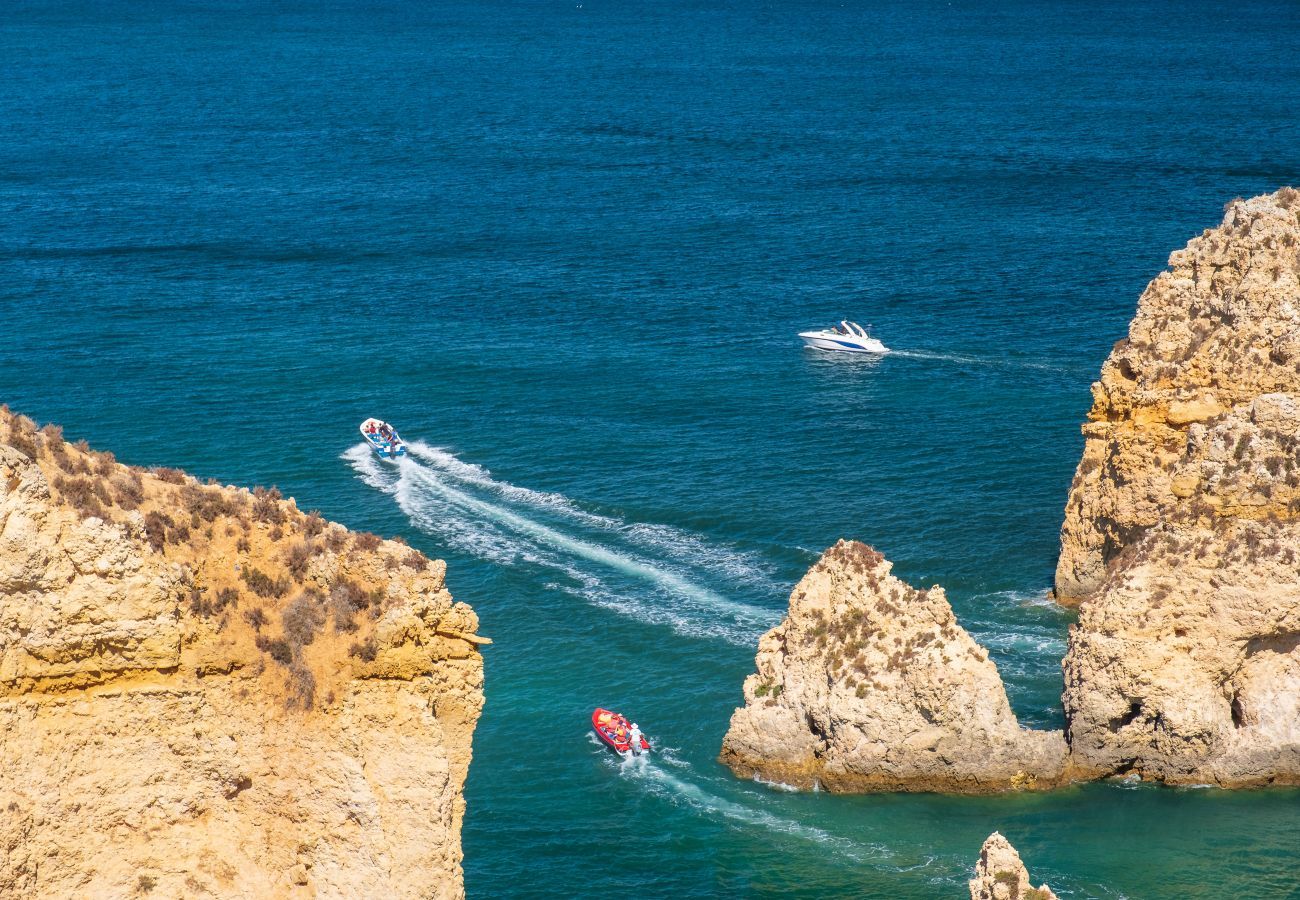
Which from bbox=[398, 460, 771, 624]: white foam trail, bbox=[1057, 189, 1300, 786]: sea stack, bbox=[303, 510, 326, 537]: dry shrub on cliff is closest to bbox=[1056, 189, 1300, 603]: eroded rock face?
bbox=[1057, 189, 1300, 786]: sea stack

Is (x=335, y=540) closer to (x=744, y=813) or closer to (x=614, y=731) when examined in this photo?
(x=744, y=813)

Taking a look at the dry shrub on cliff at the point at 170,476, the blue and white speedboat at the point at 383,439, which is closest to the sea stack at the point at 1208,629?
the dry shrub on cliff at the point at 170,476

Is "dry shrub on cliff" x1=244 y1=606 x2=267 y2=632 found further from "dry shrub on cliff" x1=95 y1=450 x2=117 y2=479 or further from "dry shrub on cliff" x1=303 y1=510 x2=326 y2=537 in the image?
"dry shrub on cliff" x1=95 y1=450 x2=117 y2=479

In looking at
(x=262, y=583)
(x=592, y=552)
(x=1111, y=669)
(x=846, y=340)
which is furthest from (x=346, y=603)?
(x=846, y=340)

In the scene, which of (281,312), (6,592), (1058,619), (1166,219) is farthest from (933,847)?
(1166,219)

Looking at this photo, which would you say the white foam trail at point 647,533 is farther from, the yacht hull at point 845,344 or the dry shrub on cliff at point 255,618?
the dry shrub on cliff at point 255,618

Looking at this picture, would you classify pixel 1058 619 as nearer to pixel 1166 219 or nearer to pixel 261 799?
pixel 261 799
